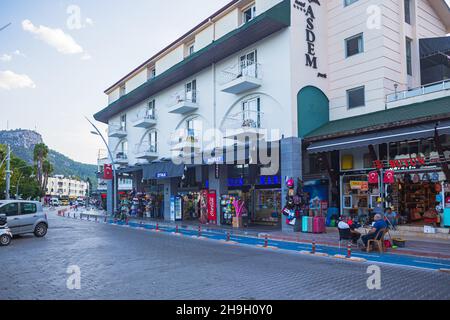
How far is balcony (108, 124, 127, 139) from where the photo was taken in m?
37.6

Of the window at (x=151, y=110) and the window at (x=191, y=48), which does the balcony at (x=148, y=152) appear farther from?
the window at (x=191, y=48)

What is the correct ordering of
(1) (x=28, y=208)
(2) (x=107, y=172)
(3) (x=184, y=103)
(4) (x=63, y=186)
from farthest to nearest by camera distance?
(4) (x=63, y=186) → (2) (x=107, y=172) → (3) (x=184, y=103) → (1) (x=28, y=208)

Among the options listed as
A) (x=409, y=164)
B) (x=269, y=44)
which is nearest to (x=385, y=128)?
(x=409, y=164)

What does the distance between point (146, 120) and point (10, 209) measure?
54.3ft

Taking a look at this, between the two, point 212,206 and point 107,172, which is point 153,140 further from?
point 212,206

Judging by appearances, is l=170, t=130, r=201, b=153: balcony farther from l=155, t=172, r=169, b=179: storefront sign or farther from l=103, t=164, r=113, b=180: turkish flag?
l=103, t=164, r=113, b=180: turkish flag

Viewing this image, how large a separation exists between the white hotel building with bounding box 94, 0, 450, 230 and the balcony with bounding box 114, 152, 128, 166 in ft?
38.2

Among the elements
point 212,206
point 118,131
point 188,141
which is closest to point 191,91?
point 188,141

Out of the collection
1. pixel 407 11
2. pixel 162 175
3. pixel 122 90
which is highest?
pixel 122 90

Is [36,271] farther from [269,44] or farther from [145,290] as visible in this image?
[269,44]

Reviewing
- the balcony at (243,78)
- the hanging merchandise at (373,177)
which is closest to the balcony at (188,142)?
the balcony at (243,78)

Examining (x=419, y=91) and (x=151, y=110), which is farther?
(x=151, y=110)

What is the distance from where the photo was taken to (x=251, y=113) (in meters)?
22.2

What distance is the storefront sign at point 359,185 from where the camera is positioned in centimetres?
1869
